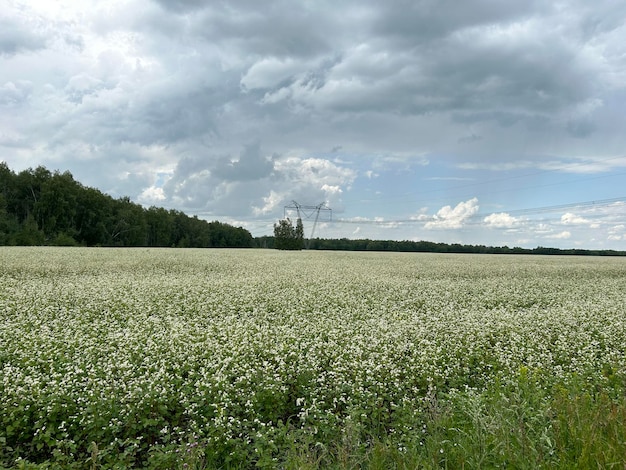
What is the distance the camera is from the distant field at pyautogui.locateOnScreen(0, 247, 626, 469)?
18.7ft

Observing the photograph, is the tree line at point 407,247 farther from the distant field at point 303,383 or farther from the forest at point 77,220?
the distant field at point 303,383

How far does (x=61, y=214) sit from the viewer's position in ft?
292

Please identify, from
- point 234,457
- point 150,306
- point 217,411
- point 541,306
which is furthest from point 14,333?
point 541,306

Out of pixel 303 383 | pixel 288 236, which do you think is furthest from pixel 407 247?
pixel 303 383

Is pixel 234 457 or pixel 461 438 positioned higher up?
pixel 461 438

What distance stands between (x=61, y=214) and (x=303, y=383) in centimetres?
9494

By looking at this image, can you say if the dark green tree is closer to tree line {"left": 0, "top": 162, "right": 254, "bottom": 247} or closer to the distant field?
tree line {"left": 0, "top": 162, "right": 254, "bottom": 247}

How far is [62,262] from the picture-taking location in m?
31.2

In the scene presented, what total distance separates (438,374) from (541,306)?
13.1m

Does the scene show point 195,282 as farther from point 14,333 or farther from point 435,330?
point 435,330

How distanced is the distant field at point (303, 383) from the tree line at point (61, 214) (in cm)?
7142

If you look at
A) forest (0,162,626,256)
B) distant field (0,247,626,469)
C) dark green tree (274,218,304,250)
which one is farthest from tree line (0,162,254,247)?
distant field (0,247,626,469)

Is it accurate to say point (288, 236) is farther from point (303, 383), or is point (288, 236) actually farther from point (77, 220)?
point (303, 383)

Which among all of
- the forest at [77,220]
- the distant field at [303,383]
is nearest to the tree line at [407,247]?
the forest at [77,220]
